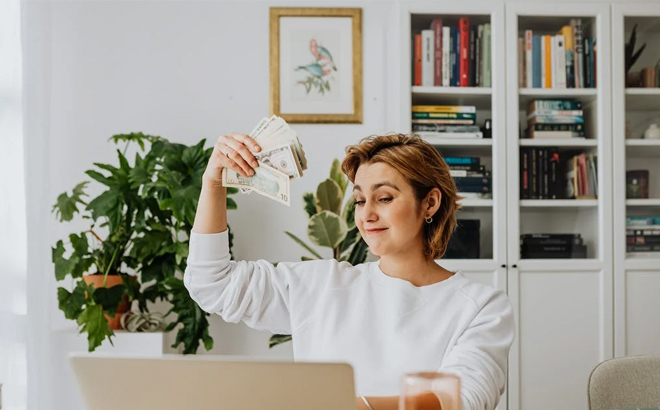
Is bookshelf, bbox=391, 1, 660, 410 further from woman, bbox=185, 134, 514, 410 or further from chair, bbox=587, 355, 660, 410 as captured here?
woman, bbox=185, 134, 514, 410

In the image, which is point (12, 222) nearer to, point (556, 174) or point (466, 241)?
point (466, 241)

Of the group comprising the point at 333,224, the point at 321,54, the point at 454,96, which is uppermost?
the point at 321,54

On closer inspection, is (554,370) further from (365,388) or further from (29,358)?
(29,358)

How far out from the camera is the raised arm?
1.43 m

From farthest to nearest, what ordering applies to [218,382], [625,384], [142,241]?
[142,241] < [625,384] < [218,382]

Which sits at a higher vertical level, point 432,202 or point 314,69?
point 314,69

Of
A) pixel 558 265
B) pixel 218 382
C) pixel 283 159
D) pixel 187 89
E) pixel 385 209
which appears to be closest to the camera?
pixel 218 382

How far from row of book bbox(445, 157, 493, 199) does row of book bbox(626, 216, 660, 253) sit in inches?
25.4

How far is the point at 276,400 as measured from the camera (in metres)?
0.72

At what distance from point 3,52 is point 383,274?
1668mm

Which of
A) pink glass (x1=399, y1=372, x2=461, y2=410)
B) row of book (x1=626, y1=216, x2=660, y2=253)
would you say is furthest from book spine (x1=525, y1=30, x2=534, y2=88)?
pink glass (x1=399, y1=372, x2=461, y2=410)

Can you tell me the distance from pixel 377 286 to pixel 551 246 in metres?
1.70

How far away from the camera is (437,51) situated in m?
3.02

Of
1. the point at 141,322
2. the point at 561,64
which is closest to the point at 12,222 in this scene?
the point at 141,322
